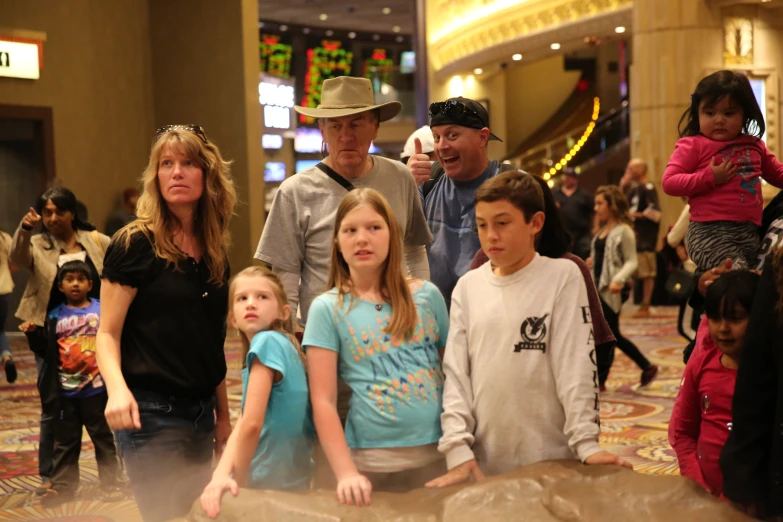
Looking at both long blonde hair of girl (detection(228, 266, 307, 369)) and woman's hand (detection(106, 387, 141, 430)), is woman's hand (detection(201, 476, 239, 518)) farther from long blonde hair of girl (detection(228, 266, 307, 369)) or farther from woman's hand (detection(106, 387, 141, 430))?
long blonde hair of girl (detection(228, 266, 307, 369))

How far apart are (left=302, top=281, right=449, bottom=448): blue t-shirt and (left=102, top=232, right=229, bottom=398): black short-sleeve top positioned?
0.41 meters

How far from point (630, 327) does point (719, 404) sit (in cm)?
832

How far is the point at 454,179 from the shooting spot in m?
3.94

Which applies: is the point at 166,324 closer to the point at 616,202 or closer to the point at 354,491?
the point at 354,491

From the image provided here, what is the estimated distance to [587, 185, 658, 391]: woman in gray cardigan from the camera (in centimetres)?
755

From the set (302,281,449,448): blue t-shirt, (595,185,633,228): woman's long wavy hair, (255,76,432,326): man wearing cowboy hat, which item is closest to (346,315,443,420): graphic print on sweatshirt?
(302,281,449,448): blue t-shirt

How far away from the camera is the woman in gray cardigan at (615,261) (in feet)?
24.8

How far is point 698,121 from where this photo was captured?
3.61 meters

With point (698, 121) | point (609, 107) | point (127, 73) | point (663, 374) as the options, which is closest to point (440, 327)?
point (698, 121)

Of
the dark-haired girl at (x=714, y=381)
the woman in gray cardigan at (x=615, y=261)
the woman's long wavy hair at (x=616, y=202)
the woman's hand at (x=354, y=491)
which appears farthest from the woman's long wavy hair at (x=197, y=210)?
the woman's long wavy hair at (x=616, y=202)

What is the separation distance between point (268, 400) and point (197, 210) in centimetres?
69

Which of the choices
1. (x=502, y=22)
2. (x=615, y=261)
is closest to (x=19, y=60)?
(x=615, y=261)

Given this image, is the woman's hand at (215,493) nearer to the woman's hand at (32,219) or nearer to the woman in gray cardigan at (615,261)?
the woman's hand at (32,219)

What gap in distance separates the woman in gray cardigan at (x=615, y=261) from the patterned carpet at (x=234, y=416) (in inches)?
11.4
